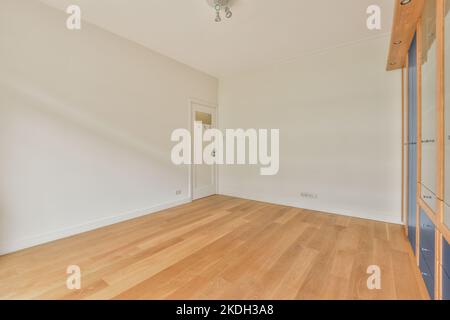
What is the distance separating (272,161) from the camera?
434 centimetres

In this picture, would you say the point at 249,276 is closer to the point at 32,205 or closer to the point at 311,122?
the point at 32,205

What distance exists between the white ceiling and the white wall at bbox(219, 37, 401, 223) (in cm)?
41

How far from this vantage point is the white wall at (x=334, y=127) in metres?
3.19

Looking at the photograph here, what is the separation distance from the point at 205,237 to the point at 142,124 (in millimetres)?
2229

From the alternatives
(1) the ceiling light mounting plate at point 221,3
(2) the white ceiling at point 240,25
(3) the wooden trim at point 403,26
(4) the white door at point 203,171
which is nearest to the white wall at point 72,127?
(2) the white ceiling at point 240,25

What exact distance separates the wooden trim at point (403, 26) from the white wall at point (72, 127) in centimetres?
346

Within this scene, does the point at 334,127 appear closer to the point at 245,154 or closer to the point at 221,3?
the point at 245,154

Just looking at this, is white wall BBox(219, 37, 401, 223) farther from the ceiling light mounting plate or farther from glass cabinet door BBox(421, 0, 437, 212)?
the ceiling light mounting plate

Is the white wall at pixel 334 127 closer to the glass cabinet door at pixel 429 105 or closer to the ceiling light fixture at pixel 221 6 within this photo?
the glass cabinet door at pixel 429 105

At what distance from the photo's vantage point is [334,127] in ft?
11.9

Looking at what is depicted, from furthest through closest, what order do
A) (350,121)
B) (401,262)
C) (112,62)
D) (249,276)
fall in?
(350,121), (112,62), (401,262), (249,276)

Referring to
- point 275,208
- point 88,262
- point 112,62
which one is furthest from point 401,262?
point 112,62

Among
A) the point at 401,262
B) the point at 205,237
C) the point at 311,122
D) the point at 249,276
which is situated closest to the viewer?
the point at 249,276

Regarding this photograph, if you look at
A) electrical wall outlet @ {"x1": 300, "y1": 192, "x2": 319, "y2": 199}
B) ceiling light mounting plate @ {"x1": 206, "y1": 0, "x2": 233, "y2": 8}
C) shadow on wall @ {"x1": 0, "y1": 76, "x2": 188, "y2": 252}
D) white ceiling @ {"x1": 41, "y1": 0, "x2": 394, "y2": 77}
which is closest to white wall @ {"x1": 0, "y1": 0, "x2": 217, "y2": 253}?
shadow on wall @ {"x1": 0, "y1": 76, "x2": 188, "y2": 252}
